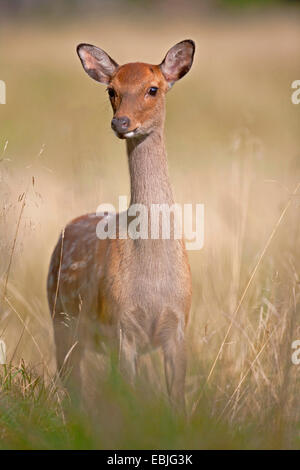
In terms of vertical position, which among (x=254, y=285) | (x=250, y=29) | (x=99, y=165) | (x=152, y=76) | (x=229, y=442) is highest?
(x=250, y=29)

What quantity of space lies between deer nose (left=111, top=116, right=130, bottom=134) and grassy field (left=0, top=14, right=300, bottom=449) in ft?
1.85

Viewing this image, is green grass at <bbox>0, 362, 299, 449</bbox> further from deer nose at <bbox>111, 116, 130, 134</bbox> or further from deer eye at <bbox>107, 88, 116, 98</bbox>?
deer eye at <bbox>107, 88, 116, 98</bbox>

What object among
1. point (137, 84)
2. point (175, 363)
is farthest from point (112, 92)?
point (175, 363)

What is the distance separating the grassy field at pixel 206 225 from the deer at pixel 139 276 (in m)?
0.19

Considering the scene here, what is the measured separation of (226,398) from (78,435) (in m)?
0.89

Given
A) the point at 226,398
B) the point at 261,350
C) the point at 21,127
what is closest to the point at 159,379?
the point at 226,398

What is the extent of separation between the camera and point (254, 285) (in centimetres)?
652

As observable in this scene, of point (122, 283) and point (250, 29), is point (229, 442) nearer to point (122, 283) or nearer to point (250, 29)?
point (122, 283)

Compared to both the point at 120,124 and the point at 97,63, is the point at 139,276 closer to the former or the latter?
the point at 120,124

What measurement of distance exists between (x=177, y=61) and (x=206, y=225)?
3.33 metres

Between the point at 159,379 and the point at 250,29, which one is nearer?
the point at 159,379

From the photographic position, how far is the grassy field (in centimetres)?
408

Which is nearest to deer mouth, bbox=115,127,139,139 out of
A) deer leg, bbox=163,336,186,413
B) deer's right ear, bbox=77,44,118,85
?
deer's right ear, bbox=77,44,118,85

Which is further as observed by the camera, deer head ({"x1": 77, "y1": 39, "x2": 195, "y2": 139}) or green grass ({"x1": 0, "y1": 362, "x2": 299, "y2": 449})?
deer head ({"x1": 77, "y1": 39, "x2": 195, "y2": 139})
